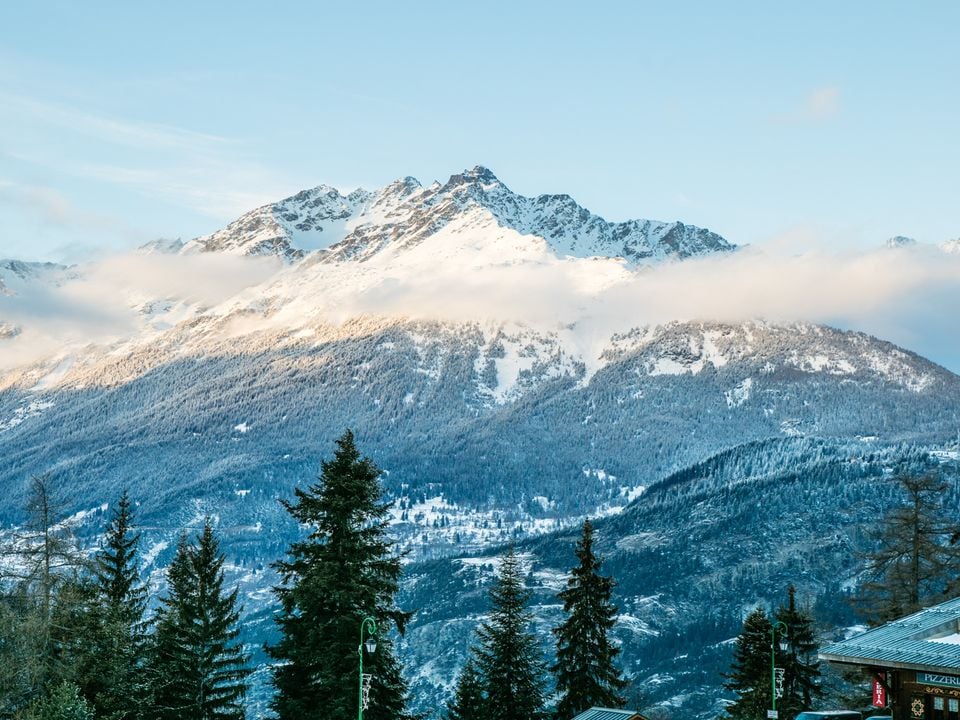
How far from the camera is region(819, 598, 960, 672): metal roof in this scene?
103 feet

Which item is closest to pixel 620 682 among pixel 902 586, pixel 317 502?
pixel 902 586

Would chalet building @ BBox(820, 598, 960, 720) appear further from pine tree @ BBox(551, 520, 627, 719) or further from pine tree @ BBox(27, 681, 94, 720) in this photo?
pine tree @ BBox(27, 681, 94, 720)

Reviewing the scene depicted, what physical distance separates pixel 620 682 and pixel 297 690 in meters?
17.2

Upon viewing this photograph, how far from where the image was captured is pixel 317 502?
164 ft

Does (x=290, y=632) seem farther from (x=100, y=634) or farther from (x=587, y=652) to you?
(x=587, y=652)

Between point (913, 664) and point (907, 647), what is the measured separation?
113cm

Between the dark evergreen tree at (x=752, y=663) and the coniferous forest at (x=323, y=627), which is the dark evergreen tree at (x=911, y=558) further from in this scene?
the dark evergreen tree at (x=752, y=663)

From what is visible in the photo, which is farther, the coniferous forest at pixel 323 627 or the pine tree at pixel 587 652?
the pine tree at pixel 587 652

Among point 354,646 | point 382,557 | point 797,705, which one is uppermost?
point 382,557

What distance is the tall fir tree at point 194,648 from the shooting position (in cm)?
5928

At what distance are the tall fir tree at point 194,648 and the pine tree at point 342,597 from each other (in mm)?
9488

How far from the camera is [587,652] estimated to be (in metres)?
62.1

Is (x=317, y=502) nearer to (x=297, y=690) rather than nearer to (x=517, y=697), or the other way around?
(x=297, y=690)

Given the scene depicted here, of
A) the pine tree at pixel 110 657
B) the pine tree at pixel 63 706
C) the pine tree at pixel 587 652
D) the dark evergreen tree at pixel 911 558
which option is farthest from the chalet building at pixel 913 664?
the pine tree at pixel 110 657
